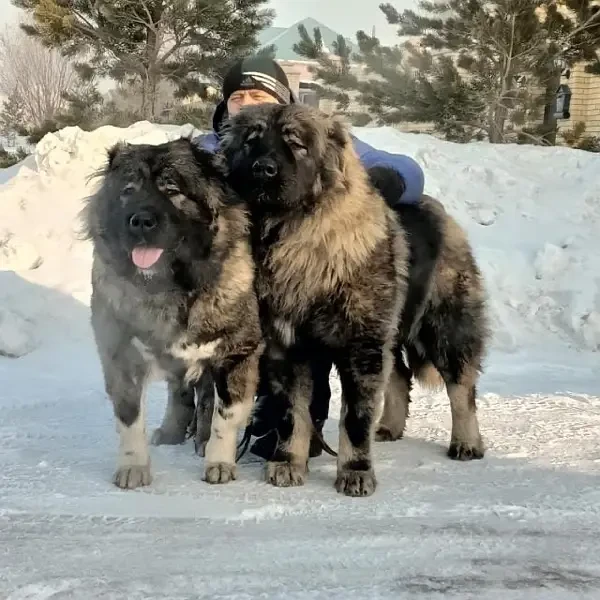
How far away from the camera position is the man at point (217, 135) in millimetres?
3799

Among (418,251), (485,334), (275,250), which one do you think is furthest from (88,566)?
(485,334)

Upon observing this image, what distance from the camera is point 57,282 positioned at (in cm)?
749

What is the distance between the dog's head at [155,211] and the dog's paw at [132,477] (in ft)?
2.53

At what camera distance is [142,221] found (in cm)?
284

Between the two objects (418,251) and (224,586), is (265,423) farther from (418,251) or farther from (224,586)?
(224,586)

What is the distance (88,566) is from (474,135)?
13.3 metres

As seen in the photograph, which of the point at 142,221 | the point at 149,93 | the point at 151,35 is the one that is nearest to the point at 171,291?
the point at 142,221

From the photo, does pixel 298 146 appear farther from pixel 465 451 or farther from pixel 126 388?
pixel 465 451

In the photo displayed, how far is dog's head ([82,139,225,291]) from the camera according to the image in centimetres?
290

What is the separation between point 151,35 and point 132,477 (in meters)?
11.5

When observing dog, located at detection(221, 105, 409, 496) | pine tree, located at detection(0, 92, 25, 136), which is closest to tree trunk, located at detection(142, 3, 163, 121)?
pine tree, located at detection(0, 92, 25, 136)

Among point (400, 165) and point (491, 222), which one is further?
point (491, 222)

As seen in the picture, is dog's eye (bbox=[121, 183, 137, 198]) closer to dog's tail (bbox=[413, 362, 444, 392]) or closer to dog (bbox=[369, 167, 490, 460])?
dog (bbox=[369, 167, 490, 460])

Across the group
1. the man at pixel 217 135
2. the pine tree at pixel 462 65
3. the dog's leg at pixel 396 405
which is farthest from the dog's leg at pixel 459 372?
the pine tree at pixel 462 65
